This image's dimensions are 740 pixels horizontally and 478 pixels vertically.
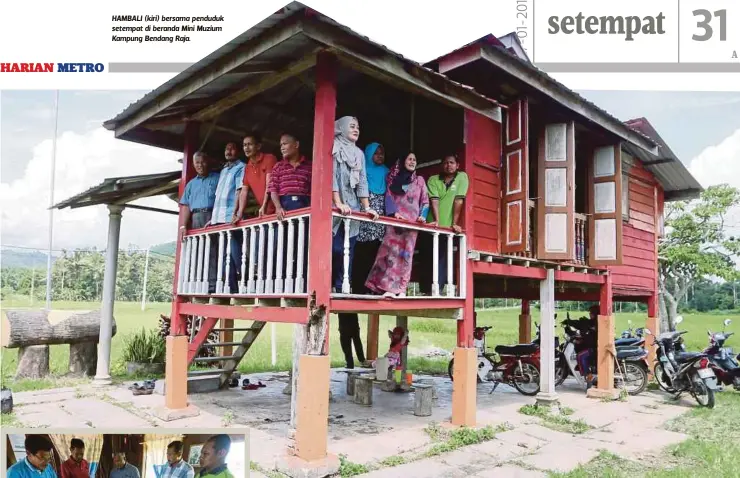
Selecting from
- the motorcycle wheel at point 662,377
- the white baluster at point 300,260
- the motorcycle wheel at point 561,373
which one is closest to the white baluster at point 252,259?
the white baluster at point 300,260

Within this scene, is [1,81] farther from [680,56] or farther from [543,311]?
[543,311]

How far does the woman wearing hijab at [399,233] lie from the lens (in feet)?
17.8

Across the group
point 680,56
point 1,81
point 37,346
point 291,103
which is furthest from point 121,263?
point 680,56

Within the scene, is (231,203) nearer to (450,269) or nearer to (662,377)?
(450,269)

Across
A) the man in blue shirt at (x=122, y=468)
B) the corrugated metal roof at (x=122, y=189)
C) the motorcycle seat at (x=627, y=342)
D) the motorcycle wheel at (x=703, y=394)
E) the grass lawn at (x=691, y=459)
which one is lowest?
the grass lawn at (x=691, y=459)

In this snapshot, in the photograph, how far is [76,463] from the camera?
3.27 m

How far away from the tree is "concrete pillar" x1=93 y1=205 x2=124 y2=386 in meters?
12.3

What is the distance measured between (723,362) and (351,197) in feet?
21.8

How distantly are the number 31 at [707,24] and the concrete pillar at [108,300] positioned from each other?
7536mm

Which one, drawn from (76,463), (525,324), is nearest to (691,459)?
(76,463)

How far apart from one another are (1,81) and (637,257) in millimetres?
9732

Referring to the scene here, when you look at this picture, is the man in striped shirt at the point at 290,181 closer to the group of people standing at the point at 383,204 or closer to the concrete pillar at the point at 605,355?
the group of people standing at the point at 383,204

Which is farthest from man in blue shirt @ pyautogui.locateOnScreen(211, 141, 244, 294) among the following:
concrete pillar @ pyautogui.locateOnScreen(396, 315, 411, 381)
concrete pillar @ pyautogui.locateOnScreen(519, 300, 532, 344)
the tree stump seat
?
concrete pillar @ pyautogui.locateOnScreen(519, 300, 532, 344)

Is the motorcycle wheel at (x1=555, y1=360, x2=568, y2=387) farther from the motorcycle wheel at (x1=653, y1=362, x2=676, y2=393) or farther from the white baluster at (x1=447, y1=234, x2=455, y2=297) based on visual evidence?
the white baluster at (x1=447, y1=234, x2=455, y2=297)
